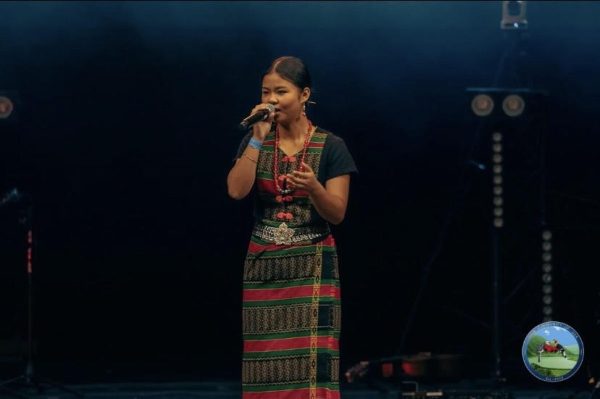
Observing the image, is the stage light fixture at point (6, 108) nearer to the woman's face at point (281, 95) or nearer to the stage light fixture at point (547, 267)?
the stage light fixture at point (547, 267)

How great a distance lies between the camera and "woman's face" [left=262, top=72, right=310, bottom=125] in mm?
4145

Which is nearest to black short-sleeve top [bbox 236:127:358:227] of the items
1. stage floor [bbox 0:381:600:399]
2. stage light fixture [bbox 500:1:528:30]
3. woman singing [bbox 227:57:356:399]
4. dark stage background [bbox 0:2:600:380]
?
woman singing [bbox 227:57:356:399]

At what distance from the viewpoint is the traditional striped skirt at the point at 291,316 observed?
13.7 feet

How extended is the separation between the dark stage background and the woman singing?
4448 millimetres

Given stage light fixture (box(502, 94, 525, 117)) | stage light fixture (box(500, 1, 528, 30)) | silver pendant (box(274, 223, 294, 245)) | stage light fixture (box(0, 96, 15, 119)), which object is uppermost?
stage light fixture (box(500, 1, 528, 30))

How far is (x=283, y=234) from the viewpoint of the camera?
418cm

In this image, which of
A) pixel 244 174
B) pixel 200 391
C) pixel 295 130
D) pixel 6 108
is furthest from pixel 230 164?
pixel 244 174

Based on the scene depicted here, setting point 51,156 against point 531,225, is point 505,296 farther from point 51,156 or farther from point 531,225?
point 51,156

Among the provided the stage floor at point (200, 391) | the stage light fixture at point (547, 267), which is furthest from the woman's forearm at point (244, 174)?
the stage light fixture at point (547, 267)

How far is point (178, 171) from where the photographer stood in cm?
905

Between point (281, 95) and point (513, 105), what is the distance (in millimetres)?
4072

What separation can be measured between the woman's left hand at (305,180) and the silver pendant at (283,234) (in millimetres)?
245

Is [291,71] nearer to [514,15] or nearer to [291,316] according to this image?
[291,316]

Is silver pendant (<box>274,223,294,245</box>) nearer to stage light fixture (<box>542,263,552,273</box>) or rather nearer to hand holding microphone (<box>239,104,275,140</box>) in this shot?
hand holding microphone (<box>239,104,275,140</box>)
